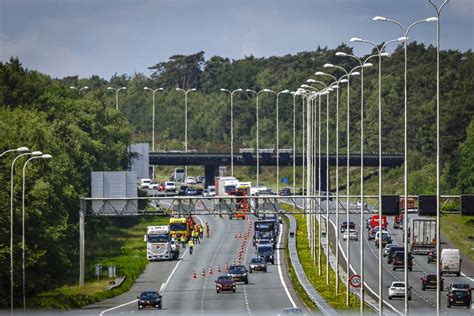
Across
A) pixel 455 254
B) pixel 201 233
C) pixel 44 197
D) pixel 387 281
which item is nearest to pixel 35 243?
pixel 44 197

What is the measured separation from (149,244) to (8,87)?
1560 inches

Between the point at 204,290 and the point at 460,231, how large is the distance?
64128mm

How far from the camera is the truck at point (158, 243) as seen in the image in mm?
152875

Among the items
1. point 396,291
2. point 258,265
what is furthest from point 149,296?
point 258,265

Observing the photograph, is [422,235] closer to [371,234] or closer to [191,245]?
[191,245]

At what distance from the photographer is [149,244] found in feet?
509

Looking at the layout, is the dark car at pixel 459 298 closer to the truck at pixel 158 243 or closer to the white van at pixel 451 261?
the white van at pixel 451 261

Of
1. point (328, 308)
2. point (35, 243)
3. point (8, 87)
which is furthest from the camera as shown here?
point (8, 87)

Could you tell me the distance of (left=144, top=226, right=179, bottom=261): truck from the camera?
502 ft

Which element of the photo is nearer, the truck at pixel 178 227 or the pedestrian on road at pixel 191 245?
the pedestrian on road at pixel 191 245

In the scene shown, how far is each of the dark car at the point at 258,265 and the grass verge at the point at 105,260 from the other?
8480 mm

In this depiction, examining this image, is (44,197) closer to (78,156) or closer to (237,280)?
(237,280)

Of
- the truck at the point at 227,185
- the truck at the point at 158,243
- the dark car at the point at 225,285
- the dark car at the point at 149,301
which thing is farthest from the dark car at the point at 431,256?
the dark car at the point at 149,301

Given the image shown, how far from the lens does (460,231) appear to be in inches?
7338
